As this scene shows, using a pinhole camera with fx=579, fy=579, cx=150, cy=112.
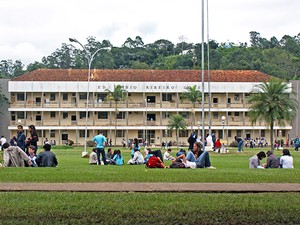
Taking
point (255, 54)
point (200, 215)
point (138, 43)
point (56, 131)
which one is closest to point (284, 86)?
point (56, 131)

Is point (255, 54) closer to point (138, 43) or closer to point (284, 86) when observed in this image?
point (138, 43)

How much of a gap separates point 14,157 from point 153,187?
866 cm

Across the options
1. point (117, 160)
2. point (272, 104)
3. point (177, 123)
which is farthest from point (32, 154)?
point (177, 123)

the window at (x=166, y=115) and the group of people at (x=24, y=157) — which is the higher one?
the window at (x=166, y=115)

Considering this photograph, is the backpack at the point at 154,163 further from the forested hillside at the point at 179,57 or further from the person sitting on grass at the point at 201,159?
the forested hillside at the point at 179,57

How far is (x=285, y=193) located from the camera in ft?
43.5

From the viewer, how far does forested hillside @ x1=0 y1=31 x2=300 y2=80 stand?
378ft

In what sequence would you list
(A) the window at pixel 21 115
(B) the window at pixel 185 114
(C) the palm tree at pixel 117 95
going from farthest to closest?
(B) the window at pixel 185 114 < (A) the window at pixel 21 115 < (C) the palm tree at pixel 117 95

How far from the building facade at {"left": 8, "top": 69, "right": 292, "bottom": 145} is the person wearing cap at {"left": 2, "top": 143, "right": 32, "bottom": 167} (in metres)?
54.9

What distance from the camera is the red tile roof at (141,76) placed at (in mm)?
77562

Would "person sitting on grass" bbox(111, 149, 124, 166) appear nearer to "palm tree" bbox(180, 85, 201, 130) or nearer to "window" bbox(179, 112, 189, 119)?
"palm tree" bbox(180, 85, 201, 130)

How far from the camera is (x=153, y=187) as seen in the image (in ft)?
45.0

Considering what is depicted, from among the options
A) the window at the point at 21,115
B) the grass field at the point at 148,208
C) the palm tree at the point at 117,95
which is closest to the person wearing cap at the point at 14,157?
the grass field at the point at 148,208

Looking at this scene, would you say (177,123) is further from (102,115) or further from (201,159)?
(201,159)
